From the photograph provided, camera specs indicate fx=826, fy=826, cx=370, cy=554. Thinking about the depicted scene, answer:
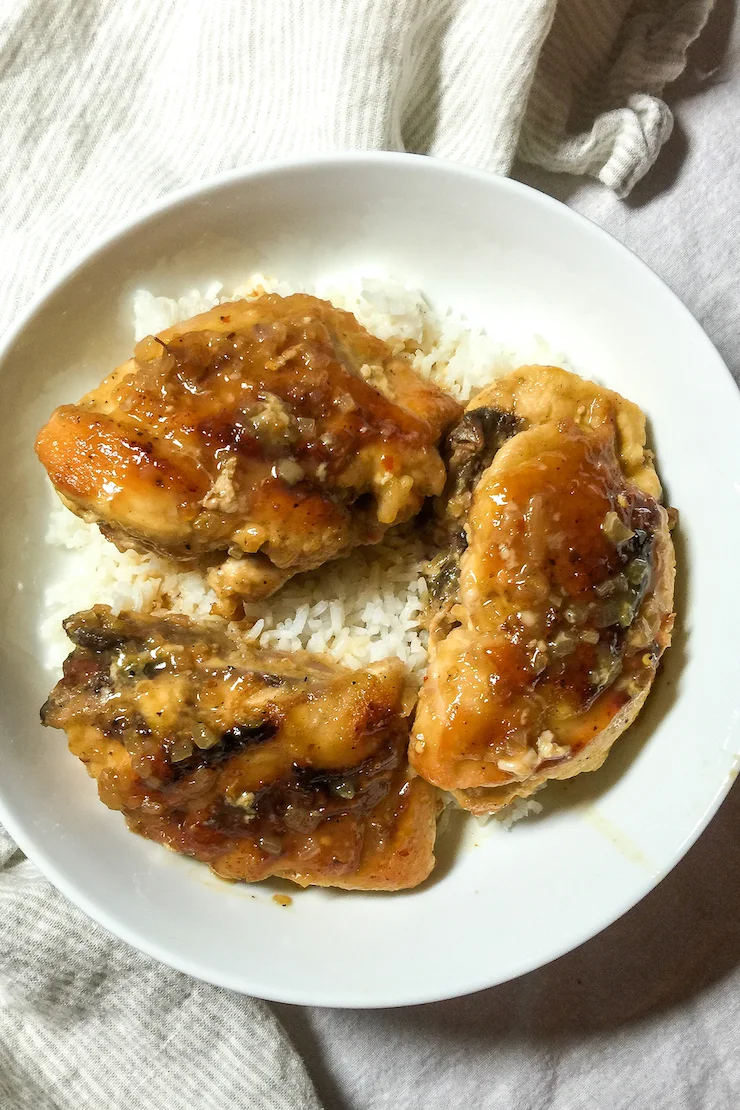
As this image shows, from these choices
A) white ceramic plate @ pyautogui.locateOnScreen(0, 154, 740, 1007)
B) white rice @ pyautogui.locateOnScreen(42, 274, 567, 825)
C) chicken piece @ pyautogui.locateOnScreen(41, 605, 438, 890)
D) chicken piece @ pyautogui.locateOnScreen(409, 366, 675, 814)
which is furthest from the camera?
white rice @ pyautogui.locateOnScreen(42, 274, 567, 825)

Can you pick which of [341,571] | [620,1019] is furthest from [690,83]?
[620,1019]

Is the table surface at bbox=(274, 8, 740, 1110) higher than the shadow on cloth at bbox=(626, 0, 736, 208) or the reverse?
the reverse

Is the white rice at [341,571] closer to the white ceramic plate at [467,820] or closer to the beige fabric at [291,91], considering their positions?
the white ceramic plate at [467,820]

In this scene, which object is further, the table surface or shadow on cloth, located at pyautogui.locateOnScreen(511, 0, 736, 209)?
shadow on cloth, located at pyautogui.locateOnScreen(511, 0, 736, 209)

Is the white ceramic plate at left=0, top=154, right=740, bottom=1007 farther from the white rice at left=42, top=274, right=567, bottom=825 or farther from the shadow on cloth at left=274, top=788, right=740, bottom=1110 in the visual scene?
the shadow on cloth at left=274, top=788, right=740, bottom=1110

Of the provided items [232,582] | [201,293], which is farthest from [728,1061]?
[201,293]

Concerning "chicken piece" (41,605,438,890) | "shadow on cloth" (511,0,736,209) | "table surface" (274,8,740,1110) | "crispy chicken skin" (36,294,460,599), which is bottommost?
"table surface" (274,8,740,1110)

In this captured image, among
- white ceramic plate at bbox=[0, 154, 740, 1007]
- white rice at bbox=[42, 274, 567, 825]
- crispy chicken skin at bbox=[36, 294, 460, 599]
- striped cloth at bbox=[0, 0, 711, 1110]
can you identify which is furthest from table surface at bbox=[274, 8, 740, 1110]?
crispy chicken skin at bbox=[36, 294, 460, 599]

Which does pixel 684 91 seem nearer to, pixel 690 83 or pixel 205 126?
pixel 690 83
